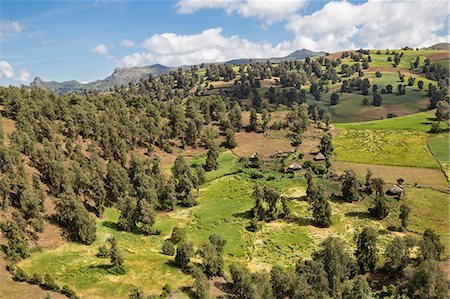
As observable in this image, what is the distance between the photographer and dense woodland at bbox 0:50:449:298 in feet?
186

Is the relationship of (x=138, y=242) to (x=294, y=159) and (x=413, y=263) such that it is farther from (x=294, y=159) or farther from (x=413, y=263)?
(x=294, y=159)

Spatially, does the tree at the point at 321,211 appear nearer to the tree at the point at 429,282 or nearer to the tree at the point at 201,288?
the tree at the point at 429,282

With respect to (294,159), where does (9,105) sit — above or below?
above

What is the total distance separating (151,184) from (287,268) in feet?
151

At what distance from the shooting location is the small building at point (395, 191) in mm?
93844

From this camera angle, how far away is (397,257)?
2472 inches

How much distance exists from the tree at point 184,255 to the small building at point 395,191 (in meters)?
59.8

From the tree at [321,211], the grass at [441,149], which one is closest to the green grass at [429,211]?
the grass at [441,149]

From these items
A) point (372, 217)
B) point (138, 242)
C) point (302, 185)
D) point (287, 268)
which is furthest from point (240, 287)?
point (302, 185)

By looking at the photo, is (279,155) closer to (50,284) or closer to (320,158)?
(320,158)

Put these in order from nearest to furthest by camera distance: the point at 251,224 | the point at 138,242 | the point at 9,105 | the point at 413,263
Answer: the point at 413,263, the point at 138,242, the point at 251,224, the point at 9,105

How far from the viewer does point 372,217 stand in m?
87.4

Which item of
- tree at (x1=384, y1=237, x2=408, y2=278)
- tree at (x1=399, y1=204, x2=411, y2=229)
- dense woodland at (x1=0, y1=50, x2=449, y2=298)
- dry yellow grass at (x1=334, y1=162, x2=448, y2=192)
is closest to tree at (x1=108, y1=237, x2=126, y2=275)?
dense woodland at (x1=0, y1=50, x2=449, y2=298)

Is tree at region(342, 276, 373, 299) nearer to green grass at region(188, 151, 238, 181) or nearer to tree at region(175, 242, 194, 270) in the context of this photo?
tree at region(175, 242, 194, 270)
